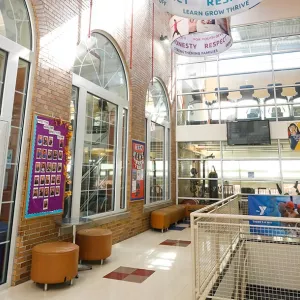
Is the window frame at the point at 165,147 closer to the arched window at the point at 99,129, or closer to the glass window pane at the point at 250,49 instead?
the arched window at the point at 99,129

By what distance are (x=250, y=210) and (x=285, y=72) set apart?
6451 mm

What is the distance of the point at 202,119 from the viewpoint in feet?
33.8

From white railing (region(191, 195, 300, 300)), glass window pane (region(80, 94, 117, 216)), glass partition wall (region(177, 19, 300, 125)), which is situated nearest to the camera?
white railing (region(191, 195, 300, 300))

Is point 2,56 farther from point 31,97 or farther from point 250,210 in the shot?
point 250,210

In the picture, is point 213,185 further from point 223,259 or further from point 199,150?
point 223,259

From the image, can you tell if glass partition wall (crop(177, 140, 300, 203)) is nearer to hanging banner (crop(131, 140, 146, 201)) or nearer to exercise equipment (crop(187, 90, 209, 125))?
exercise equipment (crop(187, 90, 209, 125))

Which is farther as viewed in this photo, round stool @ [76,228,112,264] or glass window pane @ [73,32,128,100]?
glass window pane @ [73,32,128,100]

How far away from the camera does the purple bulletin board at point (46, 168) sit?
12.4 feet

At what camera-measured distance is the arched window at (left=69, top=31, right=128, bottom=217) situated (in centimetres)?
496

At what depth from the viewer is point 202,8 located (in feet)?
11.1

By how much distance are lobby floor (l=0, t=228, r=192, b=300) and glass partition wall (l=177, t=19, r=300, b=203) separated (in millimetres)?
4926

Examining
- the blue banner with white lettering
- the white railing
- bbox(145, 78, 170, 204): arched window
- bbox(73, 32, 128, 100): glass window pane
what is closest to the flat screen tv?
bbox(145, 78, 170, 204): arched window

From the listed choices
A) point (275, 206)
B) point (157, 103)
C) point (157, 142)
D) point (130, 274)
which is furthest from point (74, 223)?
point (157, 103)

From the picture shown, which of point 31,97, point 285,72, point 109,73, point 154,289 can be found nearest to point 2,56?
point 31,97
